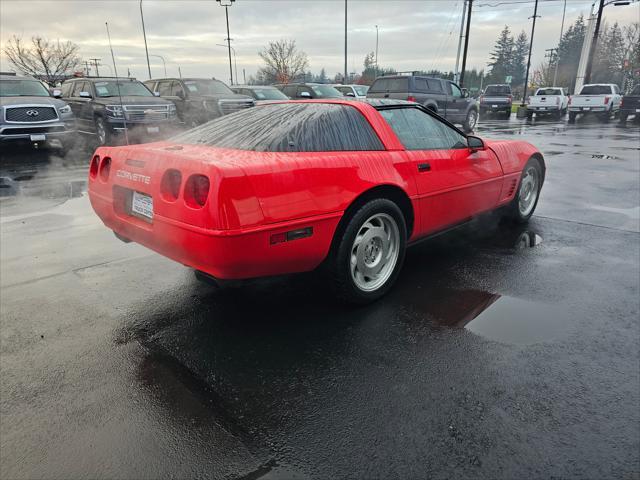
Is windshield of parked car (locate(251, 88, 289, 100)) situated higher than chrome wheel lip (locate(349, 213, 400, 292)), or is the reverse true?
windshield of parked car (locate(251, 88, 289, 100))

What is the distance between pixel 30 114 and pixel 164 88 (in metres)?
5.68

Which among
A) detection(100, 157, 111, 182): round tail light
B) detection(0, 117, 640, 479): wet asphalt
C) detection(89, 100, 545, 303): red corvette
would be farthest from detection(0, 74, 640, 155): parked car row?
detection(0, 117, 640, 479): wet asphalt

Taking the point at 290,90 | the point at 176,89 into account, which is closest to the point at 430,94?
the point at 290,90

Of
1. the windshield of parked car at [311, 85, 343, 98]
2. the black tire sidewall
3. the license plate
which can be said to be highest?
the windshield of parked car at [311, 85, 343, 98]

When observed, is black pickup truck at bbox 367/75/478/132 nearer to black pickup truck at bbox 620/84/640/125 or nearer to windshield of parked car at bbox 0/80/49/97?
black pickup truck at bbox 620/84/640/125

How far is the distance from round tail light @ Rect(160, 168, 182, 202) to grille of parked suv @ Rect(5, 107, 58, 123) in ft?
31.5

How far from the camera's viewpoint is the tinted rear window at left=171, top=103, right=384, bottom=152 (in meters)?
2.89

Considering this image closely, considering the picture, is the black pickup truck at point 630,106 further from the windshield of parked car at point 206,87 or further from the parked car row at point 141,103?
the windshield of parked car at point 206,87

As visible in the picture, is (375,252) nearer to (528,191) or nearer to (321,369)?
(321,369)

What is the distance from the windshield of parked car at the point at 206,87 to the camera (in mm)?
14336

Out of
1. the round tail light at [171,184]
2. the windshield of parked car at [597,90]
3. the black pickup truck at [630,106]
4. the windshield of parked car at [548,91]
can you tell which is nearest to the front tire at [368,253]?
the round tail light at [171,184]

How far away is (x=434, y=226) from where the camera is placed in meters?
3.70

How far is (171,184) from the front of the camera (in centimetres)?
262

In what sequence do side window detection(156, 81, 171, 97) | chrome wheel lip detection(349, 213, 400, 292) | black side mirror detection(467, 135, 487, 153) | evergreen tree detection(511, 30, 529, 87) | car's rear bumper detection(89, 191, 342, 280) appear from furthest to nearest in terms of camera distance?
evergreen tree detection(511, 30, 529, 87)
side window detection(156, 81, 171, 97)
black side mirror detection(467, 135, 487, 153)
chrome wheel lip detection(349, 213, 400, 292)
car's rear bumper detection(89, 191, 342, 280)
